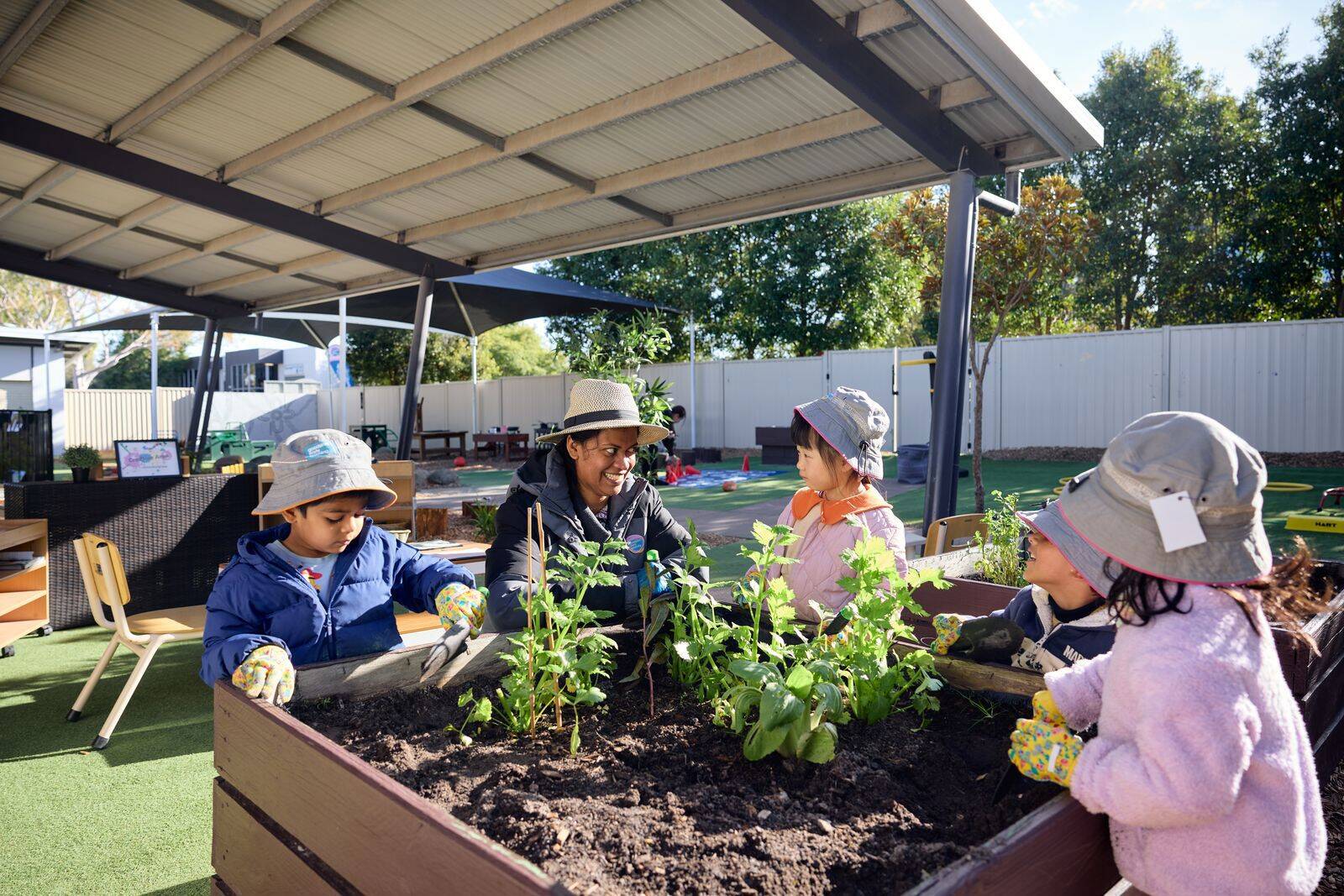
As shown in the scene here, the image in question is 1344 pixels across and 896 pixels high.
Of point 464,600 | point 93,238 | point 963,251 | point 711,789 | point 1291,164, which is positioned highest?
point 1291,164

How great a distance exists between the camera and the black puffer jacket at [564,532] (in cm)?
231

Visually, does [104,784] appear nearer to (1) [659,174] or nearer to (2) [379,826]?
(2) [379,826]

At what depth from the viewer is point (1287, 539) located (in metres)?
6.47

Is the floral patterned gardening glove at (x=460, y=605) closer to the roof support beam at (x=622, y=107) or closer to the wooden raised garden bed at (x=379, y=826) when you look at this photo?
the wooden raised garden bed at (x=379, y=826)

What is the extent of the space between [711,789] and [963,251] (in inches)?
167

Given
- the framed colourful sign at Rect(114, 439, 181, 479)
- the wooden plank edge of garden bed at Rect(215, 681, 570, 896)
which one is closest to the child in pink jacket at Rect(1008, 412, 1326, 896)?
the wooden plank edge of garden bed at Rect(215, 681, 570, 896)

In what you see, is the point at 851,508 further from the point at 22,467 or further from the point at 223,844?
the point at 22,467

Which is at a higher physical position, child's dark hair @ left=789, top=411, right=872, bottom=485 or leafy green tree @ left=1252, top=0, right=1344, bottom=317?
leafy green tree @ left=1252, top=0, right=1344, bottom=317

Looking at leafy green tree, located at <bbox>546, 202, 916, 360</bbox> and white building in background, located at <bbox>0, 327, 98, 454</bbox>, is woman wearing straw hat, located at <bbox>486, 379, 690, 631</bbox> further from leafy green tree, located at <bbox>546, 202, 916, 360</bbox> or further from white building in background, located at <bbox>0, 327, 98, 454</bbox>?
white building in background, located at <bbox>0, 327, 98, 454</bbox>

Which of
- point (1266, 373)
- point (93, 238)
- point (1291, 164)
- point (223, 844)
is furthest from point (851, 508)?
point (1291, 164)

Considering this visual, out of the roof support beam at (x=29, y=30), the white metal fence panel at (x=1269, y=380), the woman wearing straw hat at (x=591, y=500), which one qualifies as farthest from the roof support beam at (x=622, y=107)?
the white metal fence panel at (x=1269, y=380)

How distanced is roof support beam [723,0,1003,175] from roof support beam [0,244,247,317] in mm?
9916

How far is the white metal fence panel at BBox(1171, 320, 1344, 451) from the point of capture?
12.5 m

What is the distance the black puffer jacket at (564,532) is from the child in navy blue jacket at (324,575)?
14cm
